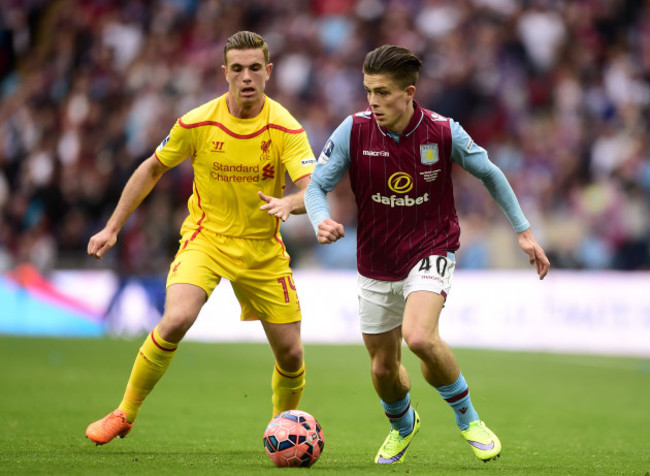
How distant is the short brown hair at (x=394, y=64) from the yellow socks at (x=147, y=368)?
2203 mm

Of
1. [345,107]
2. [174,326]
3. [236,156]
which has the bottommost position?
[345,107]

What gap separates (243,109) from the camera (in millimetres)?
7227

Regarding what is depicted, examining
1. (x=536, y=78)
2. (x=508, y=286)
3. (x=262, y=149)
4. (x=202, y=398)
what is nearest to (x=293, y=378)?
(x=262, y=149)

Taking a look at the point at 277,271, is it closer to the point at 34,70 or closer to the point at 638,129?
the point at 638,129

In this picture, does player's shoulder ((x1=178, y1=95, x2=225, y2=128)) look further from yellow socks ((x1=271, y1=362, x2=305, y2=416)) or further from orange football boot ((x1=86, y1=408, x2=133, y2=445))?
orange football boot ((x1=86, y1=408, x2=133, y2=445))

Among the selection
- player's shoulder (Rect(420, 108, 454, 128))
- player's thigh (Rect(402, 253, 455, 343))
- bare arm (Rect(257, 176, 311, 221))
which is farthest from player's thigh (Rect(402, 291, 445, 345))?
player's shoulder (Rect(420, 108, 454, 128))

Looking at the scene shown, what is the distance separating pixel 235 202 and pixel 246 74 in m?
0.88

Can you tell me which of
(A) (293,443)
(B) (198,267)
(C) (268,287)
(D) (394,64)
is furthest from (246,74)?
(A) (293,443)

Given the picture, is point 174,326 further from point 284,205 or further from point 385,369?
point 385,369

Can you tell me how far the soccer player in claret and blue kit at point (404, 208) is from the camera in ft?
21.2

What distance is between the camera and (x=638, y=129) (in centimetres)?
1770

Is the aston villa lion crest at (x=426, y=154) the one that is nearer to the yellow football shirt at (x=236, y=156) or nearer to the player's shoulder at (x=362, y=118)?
the player's shoulder at (x=362, y=118)

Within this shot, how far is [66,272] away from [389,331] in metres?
12.1


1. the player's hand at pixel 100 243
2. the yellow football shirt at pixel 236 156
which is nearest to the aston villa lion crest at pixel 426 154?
the yellow football shirt at pixel 236 156
